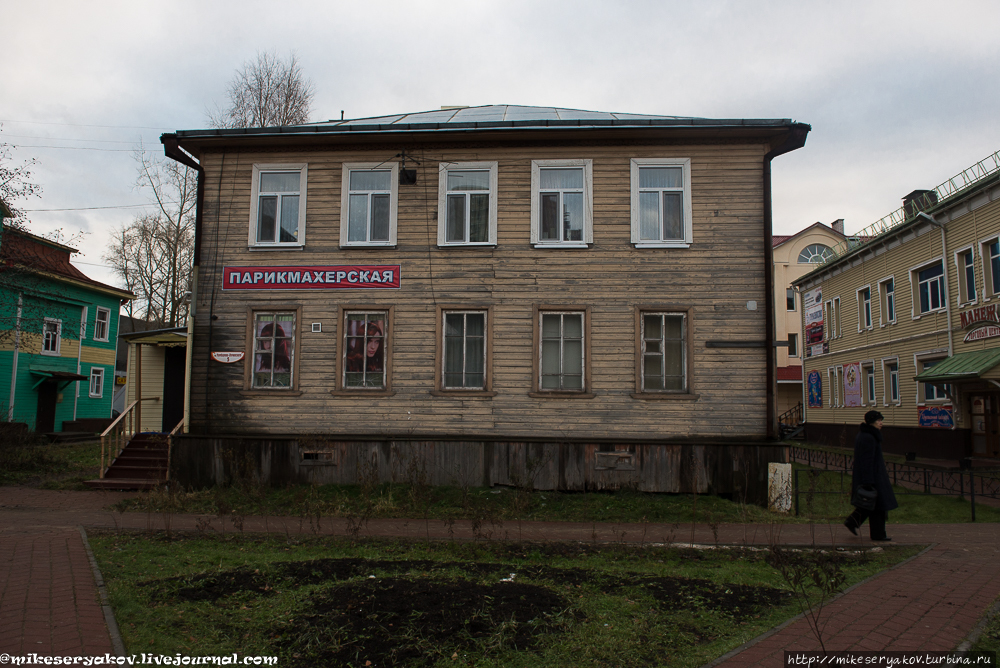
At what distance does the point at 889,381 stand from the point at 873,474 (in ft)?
69.0

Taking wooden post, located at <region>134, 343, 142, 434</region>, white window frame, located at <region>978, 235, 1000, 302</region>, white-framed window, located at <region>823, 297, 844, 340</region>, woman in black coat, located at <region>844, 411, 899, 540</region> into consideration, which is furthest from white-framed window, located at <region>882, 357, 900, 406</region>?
wooden post, located at <region>134, 343, 142, 434</region>

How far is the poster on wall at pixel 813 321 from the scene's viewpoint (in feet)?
112

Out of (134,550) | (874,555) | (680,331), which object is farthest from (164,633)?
(680,331)

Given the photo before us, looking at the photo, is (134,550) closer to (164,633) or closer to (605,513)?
(164,633)

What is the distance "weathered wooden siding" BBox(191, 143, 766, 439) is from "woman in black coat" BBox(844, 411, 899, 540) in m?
3.66

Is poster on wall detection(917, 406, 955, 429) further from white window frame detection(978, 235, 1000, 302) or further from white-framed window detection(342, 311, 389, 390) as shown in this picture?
white-framed window detection(342, 311, 389, 390)

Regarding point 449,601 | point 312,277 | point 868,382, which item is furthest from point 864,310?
point 449,601

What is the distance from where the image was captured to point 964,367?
65.0 feet

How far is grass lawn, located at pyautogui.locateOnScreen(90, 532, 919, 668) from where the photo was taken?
471 cm

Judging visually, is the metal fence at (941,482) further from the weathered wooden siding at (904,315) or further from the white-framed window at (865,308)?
the white-framed window at (865,308)

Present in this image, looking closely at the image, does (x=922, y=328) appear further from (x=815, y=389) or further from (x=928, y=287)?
(x=815, y=389)

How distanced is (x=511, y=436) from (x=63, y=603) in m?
8.48

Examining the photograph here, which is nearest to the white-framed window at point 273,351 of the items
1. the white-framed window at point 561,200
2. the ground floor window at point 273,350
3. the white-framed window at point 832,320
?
the ground floor window at point 273,350

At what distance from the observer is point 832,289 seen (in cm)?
3272
